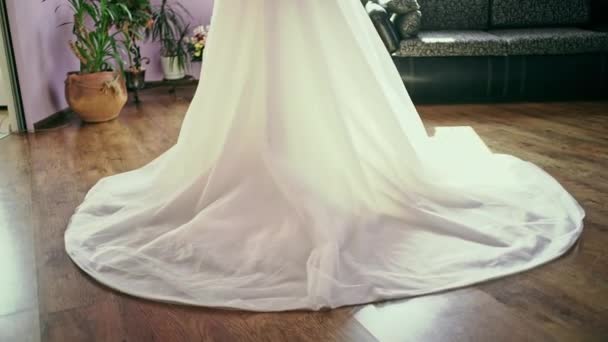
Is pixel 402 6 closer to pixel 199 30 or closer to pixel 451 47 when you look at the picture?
pixel 451 47

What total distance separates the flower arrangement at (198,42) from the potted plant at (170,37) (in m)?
0.09

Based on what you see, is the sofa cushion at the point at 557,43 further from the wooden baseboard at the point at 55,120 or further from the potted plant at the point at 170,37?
the wooden baseboard at the point at 55,120

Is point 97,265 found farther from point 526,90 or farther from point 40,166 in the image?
point 526,90

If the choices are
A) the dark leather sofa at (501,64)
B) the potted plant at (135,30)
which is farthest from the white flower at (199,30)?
the dark leather sofa at (501,64)

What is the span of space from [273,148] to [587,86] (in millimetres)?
3278

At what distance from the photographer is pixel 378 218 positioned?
1.86m

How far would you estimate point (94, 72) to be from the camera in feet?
12.5

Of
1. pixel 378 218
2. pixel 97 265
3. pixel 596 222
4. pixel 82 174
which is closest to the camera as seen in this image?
pixel 97 265

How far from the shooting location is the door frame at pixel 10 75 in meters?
3.44

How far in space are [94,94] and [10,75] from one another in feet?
1.65

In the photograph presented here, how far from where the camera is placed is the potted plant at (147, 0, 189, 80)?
4.68 metres

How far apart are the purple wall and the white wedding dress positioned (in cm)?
187

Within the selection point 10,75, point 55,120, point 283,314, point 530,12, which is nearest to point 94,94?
point 55,120

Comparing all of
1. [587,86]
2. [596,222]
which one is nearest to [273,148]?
[596,222]
